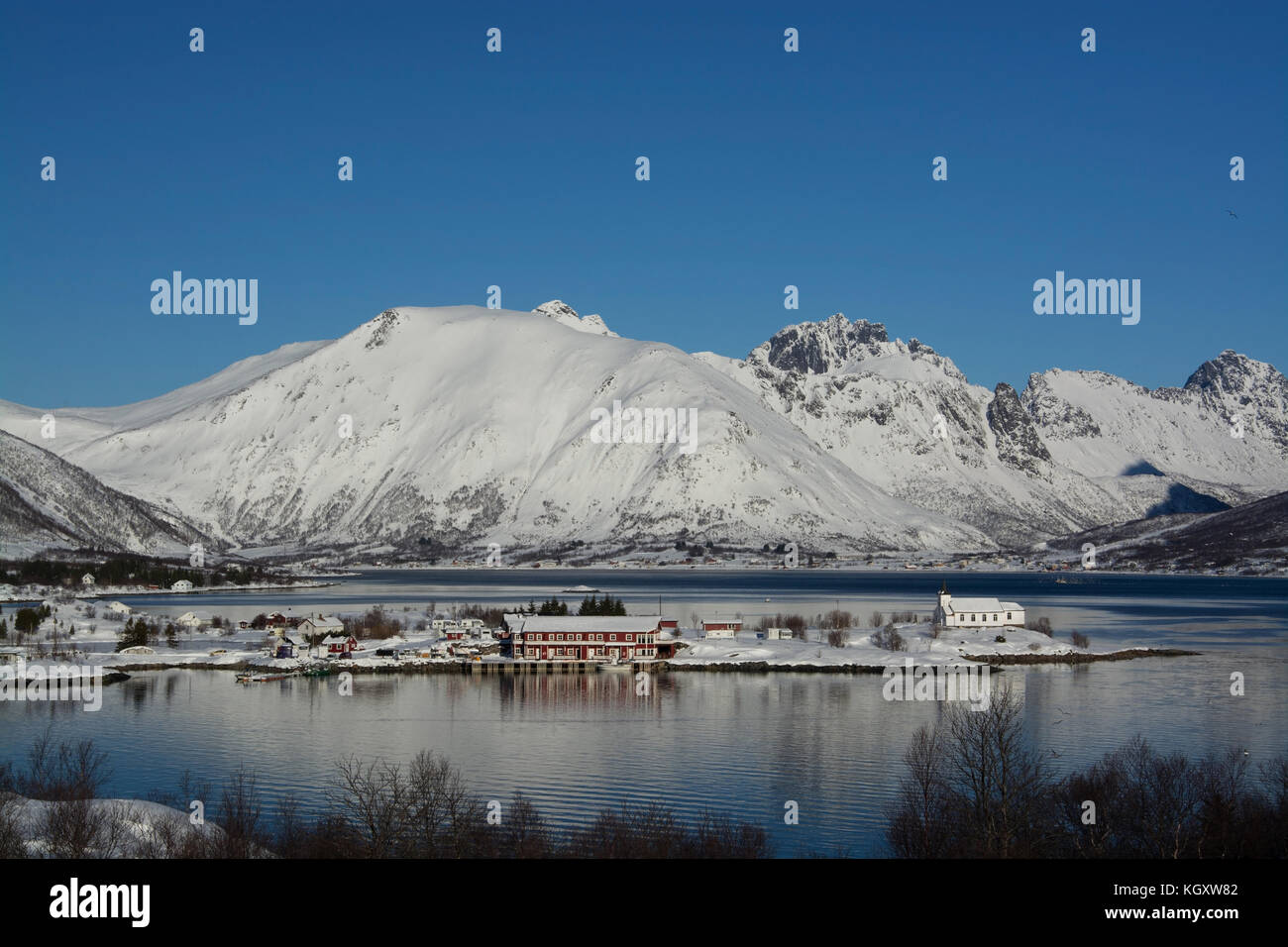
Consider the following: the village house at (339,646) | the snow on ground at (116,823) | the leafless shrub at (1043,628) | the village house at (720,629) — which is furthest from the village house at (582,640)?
the snow on ground at (116,823)

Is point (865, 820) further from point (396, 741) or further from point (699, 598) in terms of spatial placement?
point (699, 598)

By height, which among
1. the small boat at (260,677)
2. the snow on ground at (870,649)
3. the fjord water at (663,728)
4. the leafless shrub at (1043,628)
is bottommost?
the fjord water at (663,728)

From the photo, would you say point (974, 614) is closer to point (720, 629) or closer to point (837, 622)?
point (837, 622)

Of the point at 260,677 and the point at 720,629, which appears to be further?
the point at 720,629

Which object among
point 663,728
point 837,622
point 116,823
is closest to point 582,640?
point 837,622

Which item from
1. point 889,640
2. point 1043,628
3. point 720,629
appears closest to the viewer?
point 889,640

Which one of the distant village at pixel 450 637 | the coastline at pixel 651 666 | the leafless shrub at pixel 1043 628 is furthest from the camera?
the leafless shrub at pixel 1043 628

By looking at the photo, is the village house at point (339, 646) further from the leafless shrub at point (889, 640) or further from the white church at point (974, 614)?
the white church at point (974, 614)
